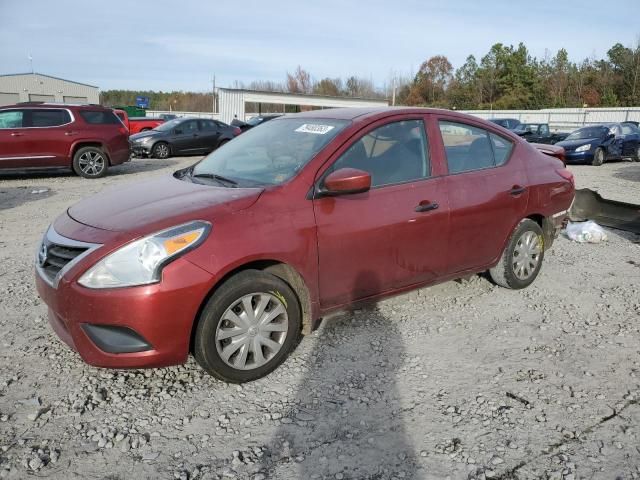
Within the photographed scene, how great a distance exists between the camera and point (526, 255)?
4969 mm

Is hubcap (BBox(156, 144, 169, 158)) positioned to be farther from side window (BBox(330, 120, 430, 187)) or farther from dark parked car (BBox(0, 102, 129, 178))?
side window (BBox(330, 120, 430, 187))

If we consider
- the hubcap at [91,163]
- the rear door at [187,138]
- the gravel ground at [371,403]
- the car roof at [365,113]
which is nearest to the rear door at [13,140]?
the hubcap at [91,163]

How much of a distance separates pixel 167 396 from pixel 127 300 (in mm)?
704

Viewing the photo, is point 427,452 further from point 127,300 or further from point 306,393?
point 127,300

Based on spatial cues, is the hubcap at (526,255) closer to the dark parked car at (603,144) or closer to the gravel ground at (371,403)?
the gravel ground at (371,403)

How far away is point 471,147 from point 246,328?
A: 253 centimetres

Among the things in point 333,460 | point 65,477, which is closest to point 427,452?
point 333,460

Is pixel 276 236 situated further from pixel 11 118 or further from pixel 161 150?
pixel 161 150

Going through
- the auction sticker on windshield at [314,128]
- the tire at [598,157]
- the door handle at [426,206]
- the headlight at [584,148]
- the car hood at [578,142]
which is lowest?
the door handle at [426,206]

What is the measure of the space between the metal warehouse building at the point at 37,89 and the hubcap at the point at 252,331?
182 ft

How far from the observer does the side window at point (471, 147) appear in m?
4.27

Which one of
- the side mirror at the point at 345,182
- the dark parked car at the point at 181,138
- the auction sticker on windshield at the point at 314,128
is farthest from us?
the dark parked car at the point at 181,138

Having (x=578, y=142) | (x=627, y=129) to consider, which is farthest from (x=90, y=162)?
(x=627, y=129)

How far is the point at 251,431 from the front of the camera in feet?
9.38
